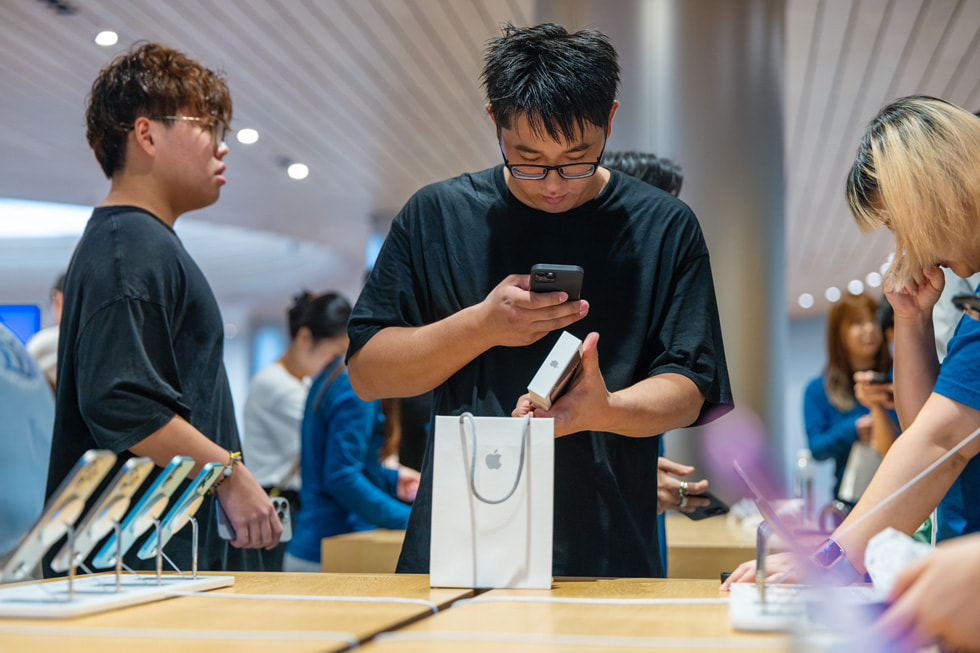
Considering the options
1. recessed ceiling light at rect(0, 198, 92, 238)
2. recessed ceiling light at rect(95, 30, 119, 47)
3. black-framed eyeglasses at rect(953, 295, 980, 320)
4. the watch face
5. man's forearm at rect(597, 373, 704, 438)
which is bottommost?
the watch face

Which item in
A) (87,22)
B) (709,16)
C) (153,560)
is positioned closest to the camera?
(153,560)

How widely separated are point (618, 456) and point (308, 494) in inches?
93.8

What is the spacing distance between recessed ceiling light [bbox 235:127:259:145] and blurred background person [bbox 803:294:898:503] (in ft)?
15.4

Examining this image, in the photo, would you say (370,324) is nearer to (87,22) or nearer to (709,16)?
(709,16)

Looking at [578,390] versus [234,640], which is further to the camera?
[578,390]

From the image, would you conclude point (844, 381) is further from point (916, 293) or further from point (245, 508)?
point (245, 508)

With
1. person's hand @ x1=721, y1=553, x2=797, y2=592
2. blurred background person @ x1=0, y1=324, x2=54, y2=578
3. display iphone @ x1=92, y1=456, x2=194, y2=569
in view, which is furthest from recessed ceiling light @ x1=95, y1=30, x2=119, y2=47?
person's hand @ x1=721, y1=553, x2=797, y2=592

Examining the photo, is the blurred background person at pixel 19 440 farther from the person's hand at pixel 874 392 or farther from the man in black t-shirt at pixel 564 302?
the person's hand at pixel 874 392

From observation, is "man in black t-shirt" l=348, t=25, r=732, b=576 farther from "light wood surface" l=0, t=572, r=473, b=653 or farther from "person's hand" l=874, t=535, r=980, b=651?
"person's hand" l=874, t=535, r=980, b=651

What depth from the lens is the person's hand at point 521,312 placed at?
1.42m

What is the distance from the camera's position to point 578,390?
1.37 meters

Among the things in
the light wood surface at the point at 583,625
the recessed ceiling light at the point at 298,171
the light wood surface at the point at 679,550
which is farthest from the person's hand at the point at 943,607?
the recessed ceiling light at the point at 298,171

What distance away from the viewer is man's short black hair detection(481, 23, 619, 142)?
1.57m

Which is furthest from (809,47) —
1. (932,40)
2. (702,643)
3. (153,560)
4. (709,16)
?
(702,643)
